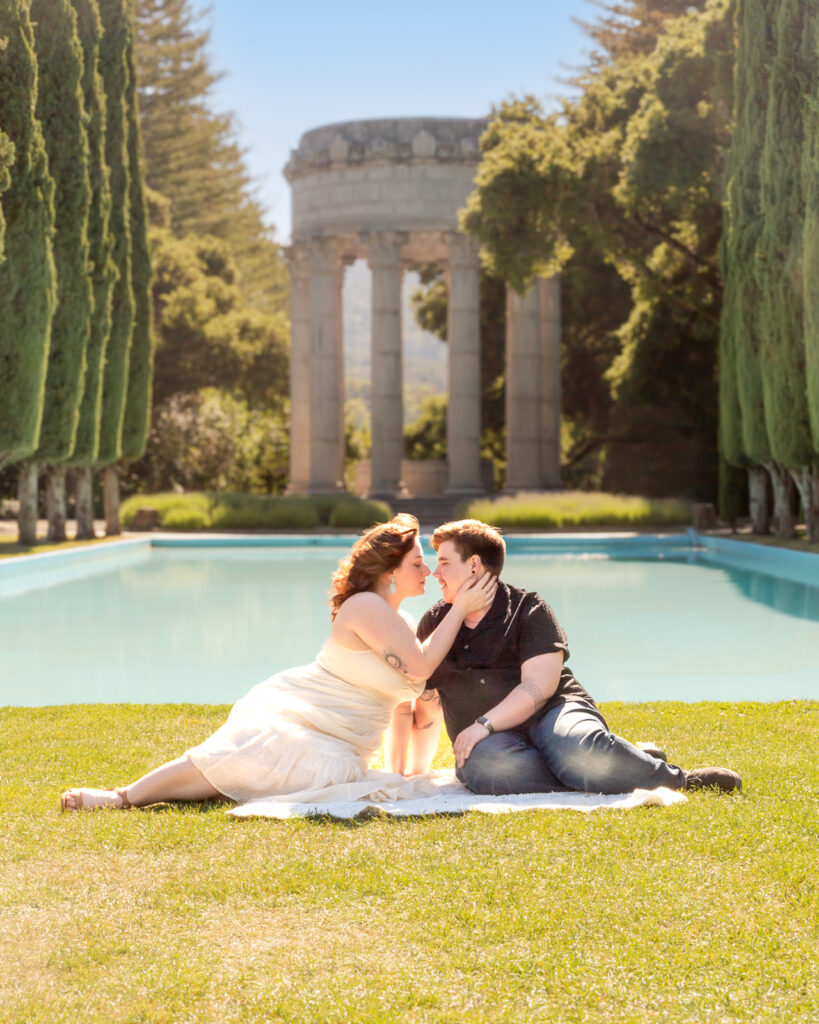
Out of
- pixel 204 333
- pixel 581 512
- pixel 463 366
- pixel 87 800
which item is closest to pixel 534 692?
pixel 87 800

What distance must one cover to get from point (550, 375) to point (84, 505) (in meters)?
17.0

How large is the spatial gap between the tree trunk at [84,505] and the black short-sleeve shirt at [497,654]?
25419mm

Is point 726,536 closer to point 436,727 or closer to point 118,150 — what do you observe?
point 118,150

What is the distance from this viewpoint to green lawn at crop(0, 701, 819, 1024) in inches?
160

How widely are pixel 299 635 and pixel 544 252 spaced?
18836mm

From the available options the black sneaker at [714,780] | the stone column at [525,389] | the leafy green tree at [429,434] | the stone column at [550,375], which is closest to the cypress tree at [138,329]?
the stone column at [525,389]

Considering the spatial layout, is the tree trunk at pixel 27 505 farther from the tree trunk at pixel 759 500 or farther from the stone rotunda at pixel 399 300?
the tree trunk at pixel 759 500

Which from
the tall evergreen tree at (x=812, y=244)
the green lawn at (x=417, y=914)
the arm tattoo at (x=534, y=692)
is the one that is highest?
the tall evergreen tree at (x=812, y=244)

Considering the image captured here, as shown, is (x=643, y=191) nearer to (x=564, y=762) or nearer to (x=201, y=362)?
(x=201, y=362)

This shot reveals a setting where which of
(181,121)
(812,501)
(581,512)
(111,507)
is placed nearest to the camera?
(812,501)

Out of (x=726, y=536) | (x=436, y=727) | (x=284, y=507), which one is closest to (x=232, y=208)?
(x=284, y=507)

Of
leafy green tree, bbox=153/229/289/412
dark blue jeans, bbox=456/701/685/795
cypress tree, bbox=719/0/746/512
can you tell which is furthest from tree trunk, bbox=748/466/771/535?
dark blue jeans, bbox=456/701/685/795

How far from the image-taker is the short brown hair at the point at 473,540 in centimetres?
675

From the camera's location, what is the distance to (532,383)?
40.2 m
